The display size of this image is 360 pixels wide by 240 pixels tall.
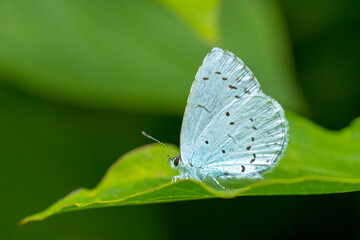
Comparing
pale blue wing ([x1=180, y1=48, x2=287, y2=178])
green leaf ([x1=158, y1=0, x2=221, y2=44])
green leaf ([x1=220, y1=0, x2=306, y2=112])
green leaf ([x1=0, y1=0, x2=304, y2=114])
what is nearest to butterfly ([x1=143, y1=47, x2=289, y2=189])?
pale blue wing ([x1=180, y1=48, x2=287, y2=178])

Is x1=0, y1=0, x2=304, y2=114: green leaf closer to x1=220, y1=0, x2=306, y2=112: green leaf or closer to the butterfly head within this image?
x1=220, y1=0, x2=306, y2=112: green leaf

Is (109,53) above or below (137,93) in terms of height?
above

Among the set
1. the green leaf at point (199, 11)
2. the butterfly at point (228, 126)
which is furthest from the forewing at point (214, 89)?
the green leaf at point (199, 11)

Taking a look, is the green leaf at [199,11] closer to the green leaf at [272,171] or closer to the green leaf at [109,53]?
the green leaf at [272,171]

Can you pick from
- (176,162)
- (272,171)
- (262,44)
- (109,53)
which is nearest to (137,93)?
(109,53)

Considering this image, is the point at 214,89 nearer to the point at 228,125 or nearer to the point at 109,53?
the point at 228,125

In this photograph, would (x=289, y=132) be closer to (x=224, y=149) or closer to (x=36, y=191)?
(x=224, y=149)
